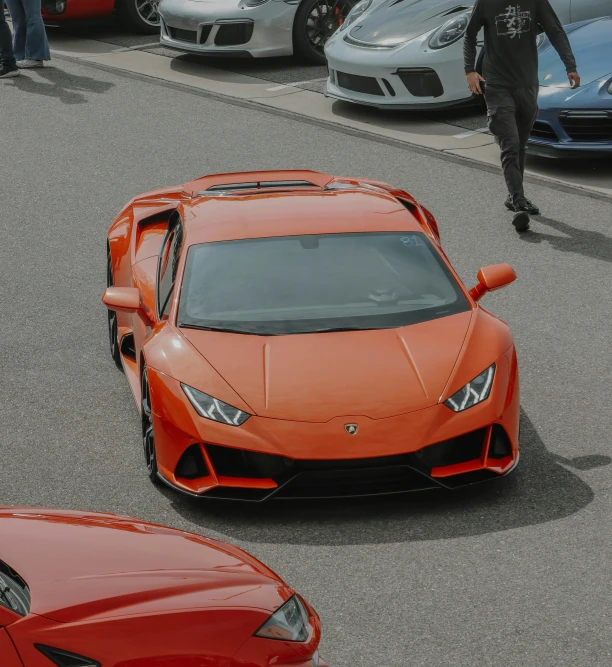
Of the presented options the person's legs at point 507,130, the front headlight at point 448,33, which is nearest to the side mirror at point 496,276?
the person's legs at point 507,130

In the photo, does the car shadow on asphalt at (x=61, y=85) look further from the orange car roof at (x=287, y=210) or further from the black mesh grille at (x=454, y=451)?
the black mesh grille at (x=454, y=451)

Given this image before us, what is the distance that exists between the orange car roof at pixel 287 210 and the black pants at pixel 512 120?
8.38ft

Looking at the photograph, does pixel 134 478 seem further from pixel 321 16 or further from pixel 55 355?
pixel 321 16

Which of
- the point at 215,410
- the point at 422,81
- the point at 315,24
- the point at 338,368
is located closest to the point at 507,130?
the point at 422,81

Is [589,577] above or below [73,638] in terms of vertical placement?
below

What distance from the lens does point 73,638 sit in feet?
9.64

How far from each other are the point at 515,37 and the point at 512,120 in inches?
24.0

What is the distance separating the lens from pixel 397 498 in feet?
19.1

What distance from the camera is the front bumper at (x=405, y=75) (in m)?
12.7

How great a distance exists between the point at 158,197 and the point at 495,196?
12.5 feet

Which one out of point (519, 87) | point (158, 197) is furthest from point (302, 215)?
point (519, 87)

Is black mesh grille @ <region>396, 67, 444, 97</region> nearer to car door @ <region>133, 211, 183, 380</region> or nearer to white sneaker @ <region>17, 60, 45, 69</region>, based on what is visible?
white sneaker @ <region>17, 60, 45, 69</region>

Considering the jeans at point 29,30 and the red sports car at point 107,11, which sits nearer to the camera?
the jeans at point 29,30

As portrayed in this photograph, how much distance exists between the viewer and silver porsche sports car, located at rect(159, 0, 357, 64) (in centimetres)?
1475
